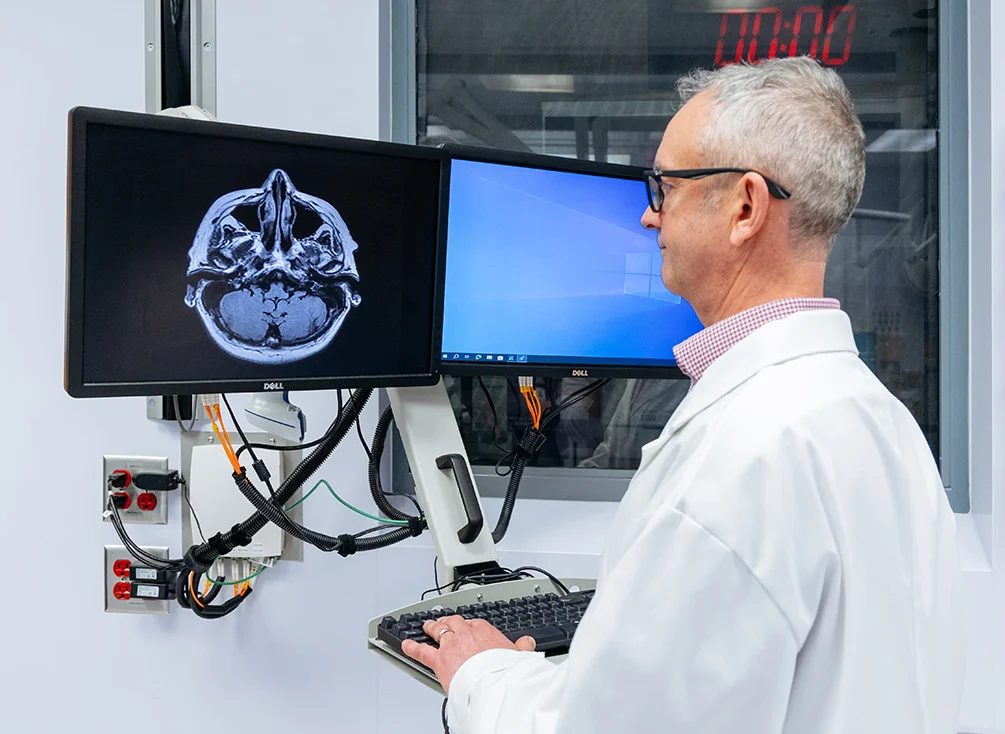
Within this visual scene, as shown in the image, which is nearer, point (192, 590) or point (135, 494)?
point (192, 590)

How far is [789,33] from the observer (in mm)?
1863

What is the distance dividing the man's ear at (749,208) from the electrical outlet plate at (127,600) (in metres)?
1.44

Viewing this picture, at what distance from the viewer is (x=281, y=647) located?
6.05ft

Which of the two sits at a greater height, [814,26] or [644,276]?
[814,26]

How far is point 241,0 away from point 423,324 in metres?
0.87

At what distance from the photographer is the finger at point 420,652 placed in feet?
3.58

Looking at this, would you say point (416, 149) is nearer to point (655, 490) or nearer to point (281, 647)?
point (655, 490)

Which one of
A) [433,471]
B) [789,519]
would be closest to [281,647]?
[433,471]

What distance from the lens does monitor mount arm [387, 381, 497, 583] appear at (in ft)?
4.58

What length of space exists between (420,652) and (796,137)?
75cm

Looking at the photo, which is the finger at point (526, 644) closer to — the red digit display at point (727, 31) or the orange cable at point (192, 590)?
the orange cable at point (192, 590)

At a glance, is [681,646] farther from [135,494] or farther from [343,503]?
[135,494]

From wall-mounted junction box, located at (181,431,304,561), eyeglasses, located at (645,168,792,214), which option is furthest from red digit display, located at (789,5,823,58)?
wall-mounted junction box, located at (181,431,304,561)

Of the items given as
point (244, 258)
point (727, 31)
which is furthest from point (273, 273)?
point (727, 31)
